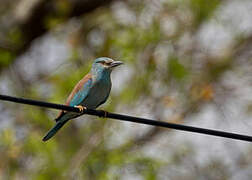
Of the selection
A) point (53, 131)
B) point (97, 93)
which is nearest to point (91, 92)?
point (97, 93)

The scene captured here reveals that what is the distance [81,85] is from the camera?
20.9 ft

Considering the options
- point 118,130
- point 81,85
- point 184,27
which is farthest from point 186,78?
point 81,85

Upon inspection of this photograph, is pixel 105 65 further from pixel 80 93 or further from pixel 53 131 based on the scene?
pixel 53 131

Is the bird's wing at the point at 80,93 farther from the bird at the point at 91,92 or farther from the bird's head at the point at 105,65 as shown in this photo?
the bird's head at the point at 105,65

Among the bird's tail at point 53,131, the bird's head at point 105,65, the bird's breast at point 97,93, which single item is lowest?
the bird's tail at point 53,131

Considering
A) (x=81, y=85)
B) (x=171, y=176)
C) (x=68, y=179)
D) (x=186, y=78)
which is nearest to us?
(x=81, y=85)

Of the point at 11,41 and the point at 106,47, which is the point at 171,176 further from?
the point at 11,41

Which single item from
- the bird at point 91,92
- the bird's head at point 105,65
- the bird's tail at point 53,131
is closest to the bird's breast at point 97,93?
the bird at point 91,92

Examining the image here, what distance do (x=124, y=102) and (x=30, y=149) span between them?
5.15 feet

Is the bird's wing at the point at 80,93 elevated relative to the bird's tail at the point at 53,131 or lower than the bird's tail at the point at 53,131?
elevated

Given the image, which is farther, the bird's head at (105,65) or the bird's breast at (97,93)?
the bird's head at (105,65)

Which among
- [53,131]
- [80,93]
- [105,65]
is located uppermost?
[105,65]

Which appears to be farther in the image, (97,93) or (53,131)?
(53,131)

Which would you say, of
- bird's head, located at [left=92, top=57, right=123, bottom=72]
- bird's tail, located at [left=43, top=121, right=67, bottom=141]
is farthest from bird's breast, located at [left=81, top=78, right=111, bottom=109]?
bird's tail, located at [left=43, top=121, right=67, bottom=141]
